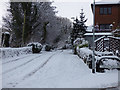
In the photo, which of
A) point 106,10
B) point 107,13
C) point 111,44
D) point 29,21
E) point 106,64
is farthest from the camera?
point 29,21

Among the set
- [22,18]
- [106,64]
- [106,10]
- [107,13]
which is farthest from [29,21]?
[106,64]

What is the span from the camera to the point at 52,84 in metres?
7.27

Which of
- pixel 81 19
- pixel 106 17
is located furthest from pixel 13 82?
pixel 81 19

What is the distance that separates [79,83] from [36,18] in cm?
2869

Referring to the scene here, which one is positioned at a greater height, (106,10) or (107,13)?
(106,10)

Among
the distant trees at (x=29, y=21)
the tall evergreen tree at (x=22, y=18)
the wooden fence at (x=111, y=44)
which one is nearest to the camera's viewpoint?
the wooden fence at (x=111, y=44)

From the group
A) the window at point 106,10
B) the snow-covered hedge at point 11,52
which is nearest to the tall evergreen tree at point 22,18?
the snow-covered hedge at point 11,52

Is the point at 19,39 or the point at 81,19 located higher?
the point at 81,19

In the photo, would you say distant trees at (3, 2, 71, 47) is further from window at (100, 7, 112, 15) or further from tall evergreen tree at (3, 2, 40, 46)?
window at (100, 7, 112, 15)

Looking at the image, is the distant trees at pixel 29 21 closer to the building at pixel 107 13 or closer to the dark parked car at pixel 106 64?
the building at pixel 107 13

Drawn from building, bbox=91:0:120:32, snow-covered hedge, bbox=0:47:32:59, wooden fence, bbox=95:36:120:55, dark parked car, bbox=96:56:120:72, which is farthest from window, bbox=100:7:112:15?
dark parked car, bbox=96:56:120:72

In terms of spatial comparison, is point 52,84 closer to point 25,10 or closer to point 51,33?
point 25,10

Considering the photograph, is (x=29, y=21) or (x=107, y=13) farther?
(x=29, y=21)

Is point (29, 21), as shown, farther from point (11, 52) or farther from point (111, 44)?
point (111, 44)
